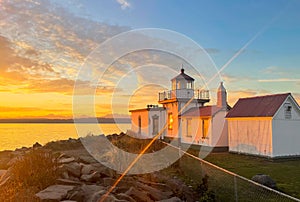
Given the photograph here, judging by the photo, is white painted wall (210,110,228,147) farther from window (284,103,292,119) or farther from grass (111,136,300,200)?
window (284,103,292,119)

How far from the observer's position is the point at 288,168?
49.1ft

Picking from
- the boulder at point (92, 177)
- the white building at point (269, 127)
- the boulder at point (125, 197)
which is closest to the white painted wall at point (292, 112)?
the white building at point (269, 127)

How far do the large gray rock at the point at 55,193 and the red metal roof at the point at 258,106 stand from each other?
566 inches

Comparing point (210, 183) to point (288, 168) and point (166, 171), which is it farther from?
point (288, 168)

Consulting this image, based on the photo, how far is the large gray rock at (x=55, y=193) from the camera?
6078 mm

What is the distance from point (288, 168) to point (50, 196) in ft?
40.6

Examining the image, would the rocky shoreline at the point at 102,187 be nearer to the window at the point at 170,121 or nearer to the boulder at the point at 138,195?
the boulder at the point at 138,195

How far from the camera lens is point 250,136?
19.5m

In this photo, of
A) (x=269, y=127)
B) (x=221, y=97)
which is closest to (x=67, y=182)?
(x=269, y=127)

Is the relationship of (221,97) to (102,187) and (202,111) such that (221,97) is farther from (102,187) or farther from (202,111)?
(102,187)

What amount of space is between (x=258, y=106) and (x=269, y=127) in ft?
7.57

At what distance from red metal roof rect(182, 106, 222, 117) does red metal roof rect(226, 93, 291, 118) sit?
4.84 ft

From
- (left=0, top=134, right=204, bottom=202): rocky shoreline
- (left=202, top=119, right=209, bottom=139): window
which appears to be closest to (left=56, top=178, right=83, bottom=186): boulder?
(left=0, top=134, right=204, bottom=202): rocky shoreline

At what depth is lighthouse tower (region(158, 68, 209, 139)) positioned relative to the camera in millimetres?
27969
